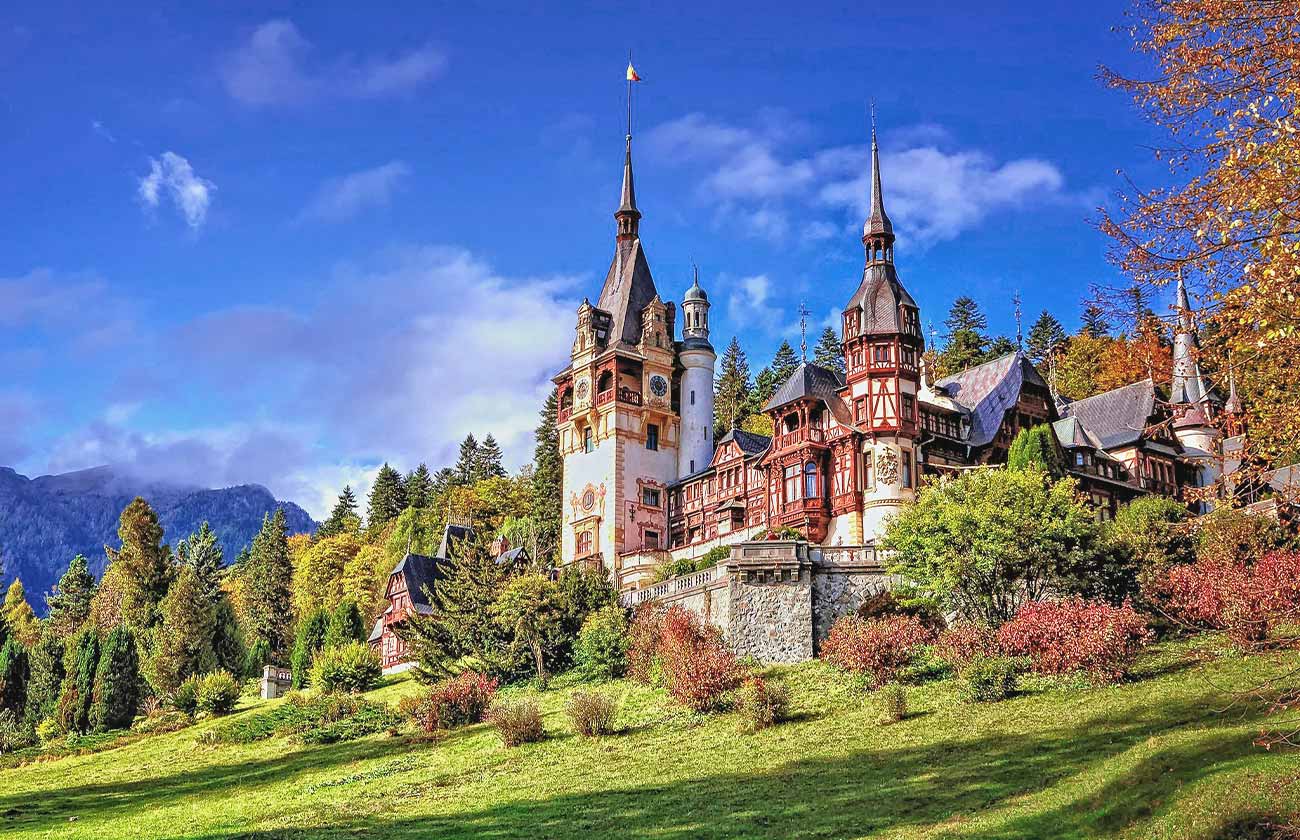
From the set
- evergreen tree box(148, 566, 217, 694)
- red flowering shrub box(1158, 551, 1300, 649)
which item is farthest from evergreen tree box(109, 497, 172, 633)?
red flowering shrub box(1158, 551, 1300, 649)

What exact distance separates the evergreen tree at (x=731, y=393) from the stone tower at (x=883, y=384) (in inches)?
1335

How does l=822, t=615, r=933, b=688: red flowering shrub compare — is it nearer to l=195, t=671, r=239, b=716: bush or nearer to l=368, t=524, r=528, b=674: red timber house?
l=195, t=671, r=239, b=716: bush

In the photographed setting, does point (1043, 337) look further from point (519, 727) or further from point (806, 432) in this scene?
point (519, 727)

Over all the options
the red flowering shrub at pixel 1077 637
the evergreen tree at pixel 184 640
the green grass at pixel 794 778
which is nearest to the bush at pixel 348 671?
the evergreen tree at pixel 184 640

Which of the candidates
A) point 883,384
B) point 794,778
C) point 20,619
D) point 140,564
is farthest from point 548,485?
point 794,778

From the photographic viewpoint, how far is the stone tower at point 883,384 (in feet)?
181

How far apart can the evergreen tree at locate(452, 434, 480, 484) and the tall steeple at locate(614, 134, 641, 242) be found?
3560 cm

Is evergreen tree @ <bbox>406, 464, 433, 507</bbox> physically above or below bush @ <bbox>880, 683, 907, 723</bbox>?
above

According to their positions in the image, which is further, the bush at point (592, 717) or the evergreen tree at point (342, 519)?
the evergreen tree at point (342, 519)

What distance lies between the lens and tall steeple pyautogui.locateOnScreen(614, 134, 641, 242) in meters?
75.9

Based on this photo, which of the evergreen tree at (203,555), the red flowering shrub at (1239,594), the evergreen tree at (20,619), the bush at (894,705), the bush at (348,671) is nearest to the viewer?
the red flowering shrub at (1239,594)

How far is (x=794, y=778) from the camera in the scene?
2964 centimetres

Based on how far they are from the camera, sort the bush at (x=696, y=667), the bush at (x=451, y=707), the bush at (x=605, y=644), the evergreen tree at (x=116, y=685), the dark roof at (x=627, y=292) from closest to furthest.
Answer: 1. the bush at (x=696, y=667)
2. the bush at (x=451, y=707)
3. the bush at (x=605, y=644)
4. the evergreen tree at (x=116, y=685)
5. the dark roof at (x=627, y=292)

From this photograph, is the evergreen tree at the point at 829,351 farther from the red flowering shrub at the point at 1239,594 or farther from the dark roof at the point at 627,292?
the red flowering shrub at the point at 1239,594
